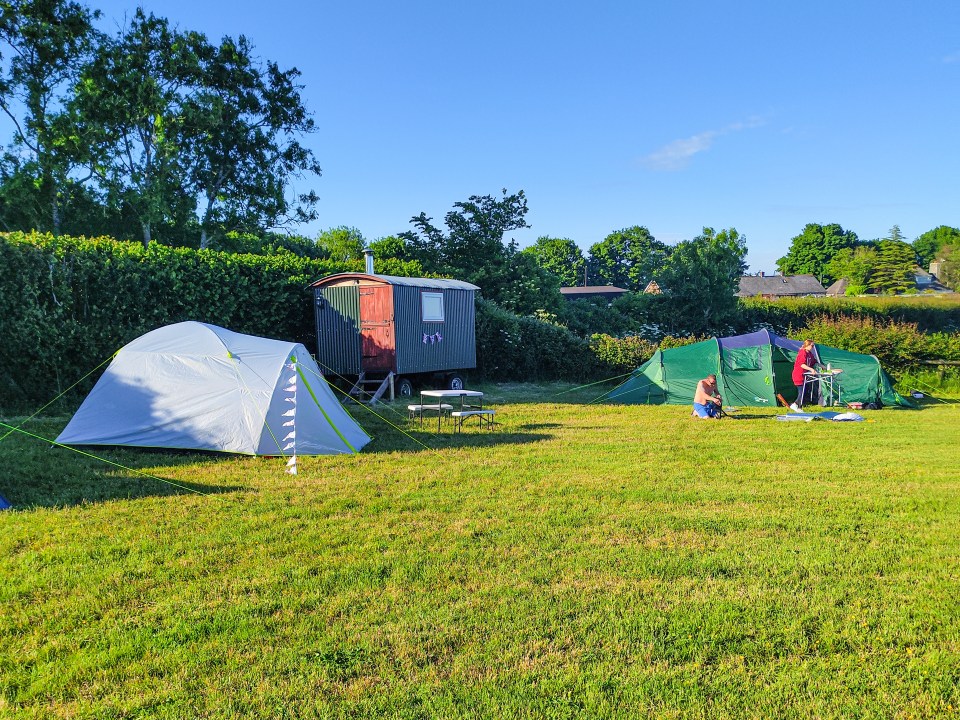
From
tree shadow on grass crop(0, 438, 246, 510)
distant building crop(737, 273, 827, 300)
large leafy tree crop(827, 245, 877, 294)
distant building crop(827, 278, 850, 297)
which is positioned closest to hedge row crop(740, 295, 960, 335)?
tree shadow on grass crop(0, 438, 246, 510)

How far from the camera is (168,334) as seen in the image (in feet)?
29.8

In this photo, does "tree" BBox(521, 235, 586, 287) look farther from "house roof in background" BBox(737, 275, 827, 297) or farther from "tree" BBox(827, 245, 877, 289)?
"tree" BBox(827, 245, 877, 289)

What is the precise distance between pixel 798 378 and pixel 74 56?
2220cm

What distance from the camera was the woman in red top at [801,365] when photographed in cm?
1355

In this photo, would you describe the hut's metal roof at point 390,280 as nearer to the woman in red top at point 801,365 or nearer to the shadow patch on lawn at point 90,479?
the shadow patch on lawn at point 90,479

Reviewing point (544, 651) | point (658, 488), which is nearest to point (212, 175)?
point (658, 488)

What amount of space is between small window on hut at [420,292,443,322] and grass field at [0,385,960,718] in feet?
24.2

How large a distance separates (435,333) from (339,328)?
212cm

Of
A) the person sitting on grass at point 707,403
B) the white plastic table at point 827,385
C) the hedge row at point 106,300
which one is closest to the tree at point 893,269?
the white plastic table at point 827,385

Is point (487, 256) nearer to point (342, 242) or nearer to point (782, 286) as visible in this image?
point (342, 242)

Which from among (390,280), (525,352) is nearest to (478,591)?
(390,280)

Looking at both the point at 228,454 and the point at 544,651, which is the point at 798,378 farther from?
the point at 544,651

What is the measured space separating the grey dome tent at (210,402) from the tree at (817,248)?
8827 cm

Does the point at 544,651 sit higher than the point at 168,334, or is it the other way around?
the point at 168,334
